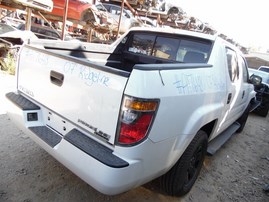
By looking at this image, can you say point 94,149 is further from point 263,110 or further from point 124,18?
point 124,18

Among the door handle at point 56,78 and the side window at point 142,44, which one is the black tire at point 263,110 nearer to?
the side window at point 142,44

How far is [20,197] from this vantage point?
2.61 metres

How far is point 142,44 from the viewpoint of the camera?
4020mm

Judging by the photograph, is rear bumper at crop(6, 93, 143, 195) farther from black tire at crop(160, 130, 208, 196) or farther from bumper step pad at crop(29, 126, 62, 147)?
black tire at crop(160, 130, 208, 196)

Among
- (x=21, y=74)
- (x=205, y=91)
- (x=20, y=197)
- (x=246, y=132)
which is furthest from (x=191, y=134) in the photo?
(x=246, y=132)

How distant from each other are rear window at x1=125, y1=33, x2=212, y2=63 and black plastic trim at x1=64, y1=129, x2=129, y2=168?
1.78 meters

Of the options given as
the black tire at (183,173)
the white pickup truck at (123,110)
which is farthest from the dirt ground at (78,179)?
the white pickup truck at (123,110)

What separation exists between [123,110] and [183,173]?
1.31 m

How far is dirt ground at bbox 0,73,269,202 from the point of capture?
2.75 m

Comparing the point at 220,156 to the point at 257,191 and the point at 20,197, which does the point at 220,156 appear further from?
the point at 20,197

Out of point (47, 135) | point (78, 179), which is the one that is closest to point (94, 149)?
point (47, 135)

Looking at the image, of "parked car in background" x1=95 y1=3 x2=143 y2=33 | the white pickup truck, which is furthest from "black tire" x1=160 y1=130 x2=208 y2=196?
"parked car in background" x1=95 y1=3 x2=143 y2=33

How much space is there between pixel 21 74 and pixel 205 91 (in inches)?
81.9

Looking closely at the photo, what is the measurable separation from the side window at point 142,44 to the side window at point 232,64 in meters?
1.12
